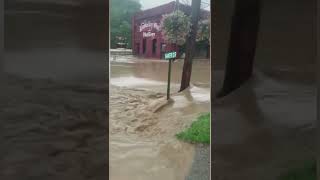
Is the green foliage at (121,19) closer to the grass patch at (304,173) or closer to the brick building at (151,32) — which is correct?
the brick building at (151,32)

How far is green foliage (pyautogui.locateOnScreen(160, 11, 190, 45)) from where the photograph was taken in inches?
176

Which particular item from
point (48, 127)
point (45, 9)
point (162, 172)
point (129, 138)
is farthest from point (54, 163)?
point (45, 9)

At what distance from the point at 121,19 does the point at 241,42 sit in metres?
1.22

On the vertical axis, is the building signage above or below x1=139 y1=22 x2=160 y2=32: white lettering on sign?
below

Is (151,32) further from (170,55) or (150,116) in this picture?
(150,116)

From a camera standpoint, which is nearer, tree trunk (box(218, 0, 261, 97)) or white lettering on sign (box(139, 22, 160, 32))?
white lettering on sign (box(139, 22, 160, 32))

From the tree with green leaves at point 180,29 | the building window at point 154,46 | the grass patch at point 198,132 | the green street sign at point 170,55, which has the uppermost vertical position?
the tree with green leaves at point 180,29

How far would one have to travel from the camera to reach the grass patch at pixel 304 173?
175 inches

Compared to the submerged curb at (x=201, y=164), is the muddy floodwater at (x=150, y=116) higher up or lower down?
higher up

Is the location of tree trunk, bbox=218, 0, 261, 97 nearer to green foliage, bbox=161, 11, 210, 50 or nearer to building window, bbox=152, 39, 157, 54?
green foliage, bbox=161, 11, 210, 50

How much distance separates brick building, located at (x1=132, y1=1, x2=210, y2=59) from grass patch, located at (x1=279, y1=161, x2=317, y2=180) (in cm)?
165

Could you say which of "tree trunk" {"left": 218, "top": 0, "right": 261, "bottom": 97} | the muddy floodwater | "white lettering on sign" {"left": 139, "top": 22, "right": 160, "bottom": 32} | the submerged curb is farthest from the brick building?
the submerged curb

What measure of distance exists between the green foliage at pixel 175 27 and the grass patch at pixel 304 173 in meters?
1.68

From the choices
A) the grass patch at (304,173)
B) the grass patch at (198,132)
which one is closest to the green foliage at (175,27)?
the grass patch at (198,132)
